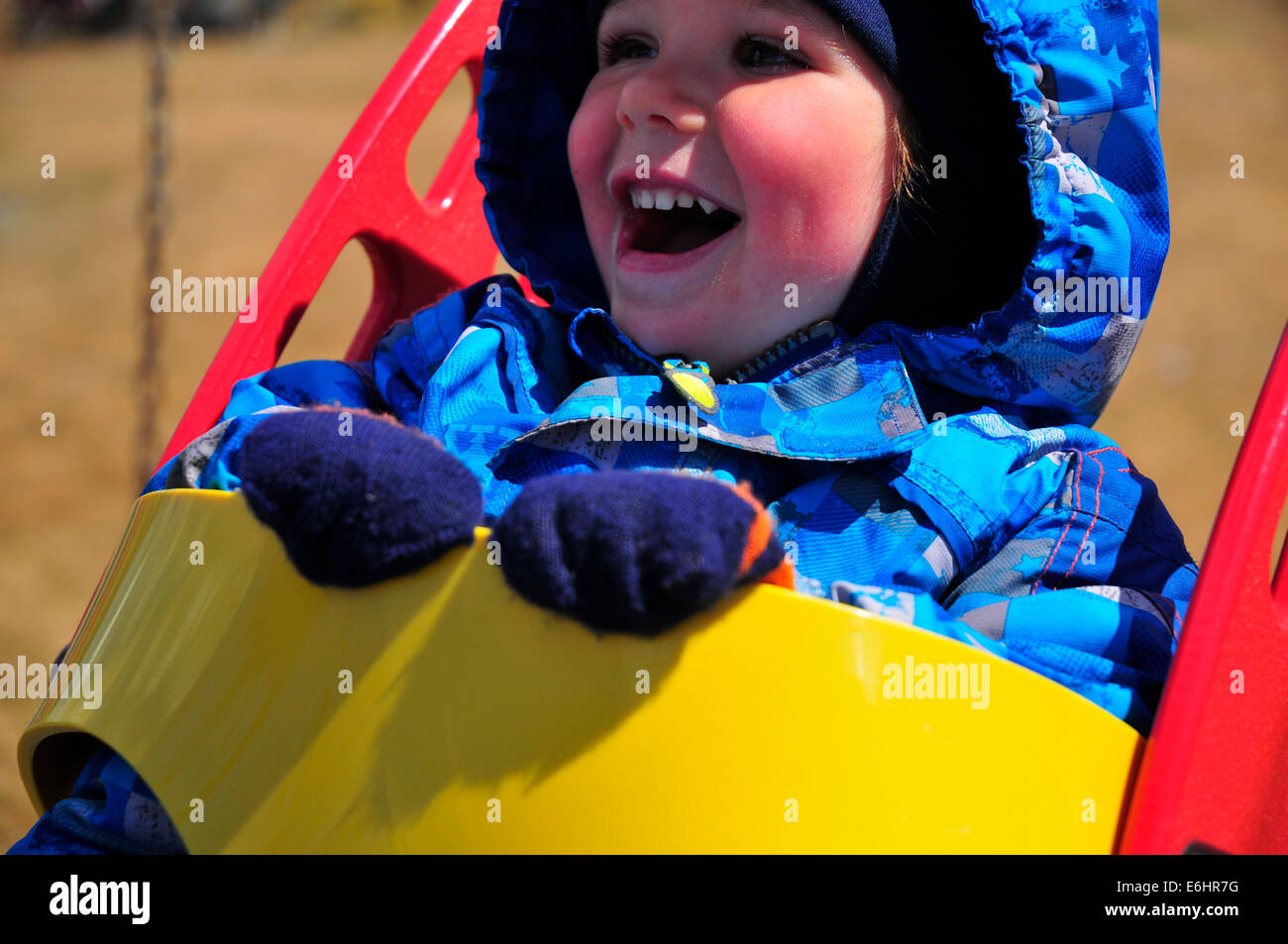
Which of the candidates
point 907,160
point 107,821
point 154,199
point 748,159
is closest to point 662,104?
point 748,159

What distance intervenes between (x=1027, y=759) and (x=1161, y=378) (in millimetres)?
2871

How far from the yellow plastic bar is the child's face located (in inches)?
14.3

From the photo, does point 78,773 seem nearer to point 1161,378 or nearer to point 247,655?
point 247,655

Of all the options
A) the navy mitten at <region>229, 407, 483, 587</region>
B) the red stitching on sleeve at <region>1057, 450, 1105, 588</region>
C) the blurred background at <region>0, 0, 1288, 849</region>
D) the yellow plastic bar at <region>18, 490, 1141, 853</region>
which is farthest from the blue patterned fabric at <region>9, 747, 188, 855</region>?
the blurred background at <region>0, 0, 1288, 849</region>

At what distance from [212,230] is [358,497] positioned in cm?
A: 395

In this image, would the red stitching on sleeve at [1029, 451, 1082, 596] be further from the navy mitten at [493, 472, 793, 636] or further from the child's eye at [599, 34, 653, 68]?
the child's eye at [599, 34, 653, 68]

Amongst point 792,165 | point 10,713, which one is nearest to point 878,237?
point 792,165

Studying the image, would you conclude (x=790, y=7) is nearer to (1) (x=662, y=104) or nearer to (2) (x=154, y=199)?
(1) (x=662, y=104)

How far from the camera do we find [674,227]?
1.03 metres

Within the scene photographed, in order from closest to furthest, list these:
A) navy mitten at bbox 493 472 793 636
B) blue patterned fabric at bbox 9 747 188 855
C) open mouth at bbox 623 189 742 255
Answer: navy mitten at bbox 493 472 793 636
blue patterned fabric at bbox 9 747 188 855
open mouth at bbox 623 189 742 255

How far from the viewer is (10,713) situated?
2.14 m

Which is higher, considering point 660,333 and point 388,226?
point 388,226

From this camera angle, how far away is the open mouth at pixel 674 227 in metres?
1.01

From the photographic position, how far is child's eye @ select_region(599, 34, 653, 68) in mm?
1023
